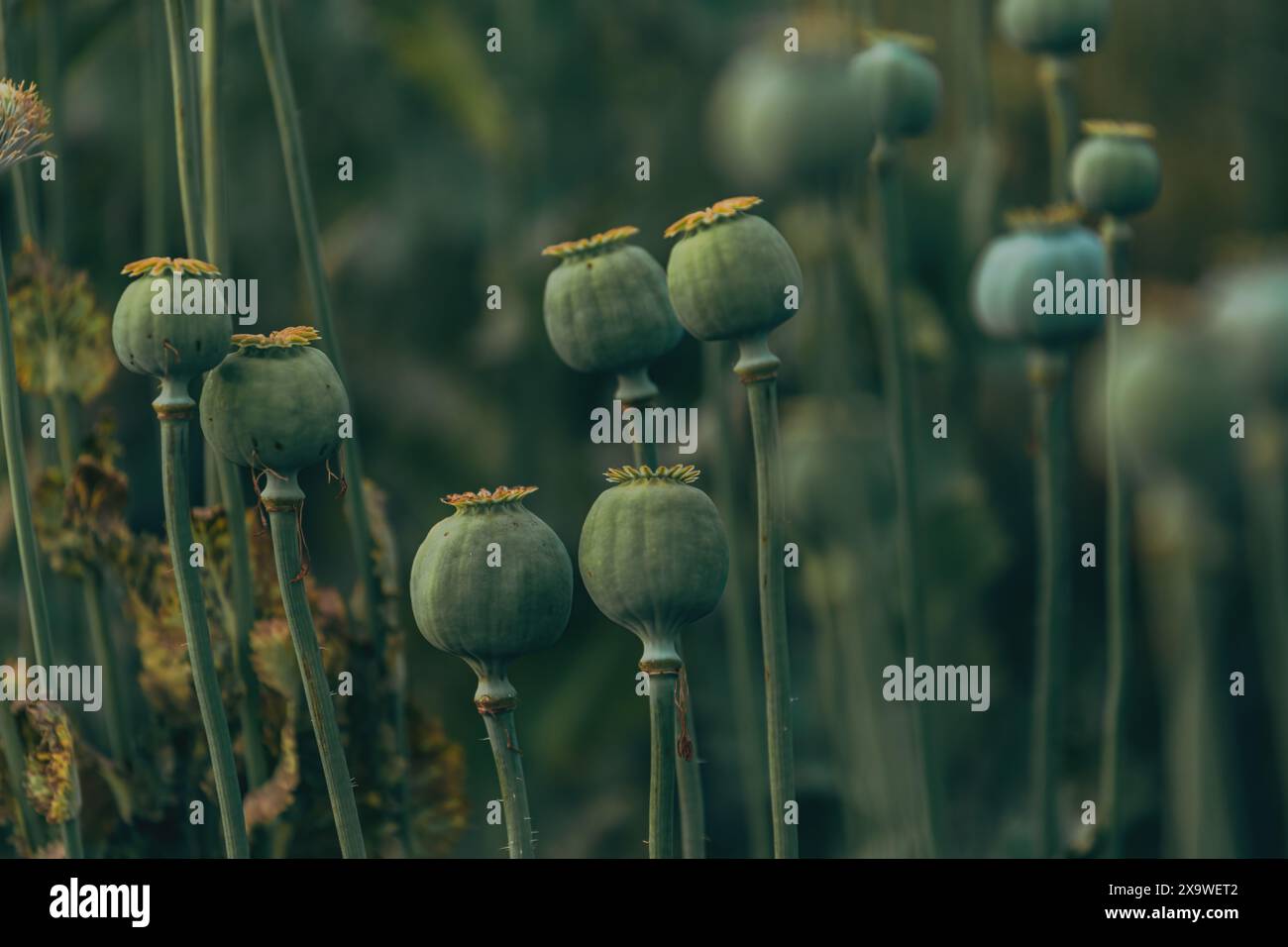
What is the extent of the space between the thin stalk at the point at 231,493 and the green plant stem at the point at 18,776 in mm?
69

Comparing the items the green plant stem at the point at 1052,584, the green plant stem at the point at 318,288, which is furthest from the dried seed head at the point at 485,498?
the green plant stem at the point at 1052,584

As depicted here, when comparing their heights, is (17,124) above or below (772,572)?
above

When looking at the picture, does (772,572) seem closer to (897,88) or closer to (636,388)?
(636,388)

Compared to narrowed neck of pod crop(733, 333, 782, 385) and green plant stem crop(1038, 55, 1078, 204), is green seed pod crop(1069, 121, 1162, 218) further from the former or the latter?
narrowed neck of pod crop(733, 333, 782, 385)

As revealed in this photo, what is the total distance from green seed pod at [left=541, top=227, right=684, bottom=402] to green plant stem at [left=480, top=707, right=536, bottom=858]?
104 mm

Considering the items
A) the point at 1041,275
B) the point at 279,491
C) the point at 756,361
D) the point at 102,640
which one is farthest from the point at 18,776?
the point at 1041,275

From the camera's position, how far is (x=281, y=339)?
41cm

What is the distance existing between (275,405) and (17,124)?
0.12 meters

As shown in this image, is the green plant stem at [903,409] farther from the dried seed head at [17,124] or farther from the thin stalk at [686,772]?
the dried seed head at [17,124]

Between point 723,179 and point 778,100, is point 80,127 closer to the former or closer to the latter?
point 723,179

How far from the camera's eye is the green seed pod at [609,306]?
44cm

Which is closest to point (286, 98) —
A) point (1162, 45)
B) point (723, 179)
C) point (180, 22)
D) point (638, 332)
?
point (180, 22)

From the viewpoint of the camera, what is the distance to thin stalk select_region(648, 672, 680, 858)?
402mm
